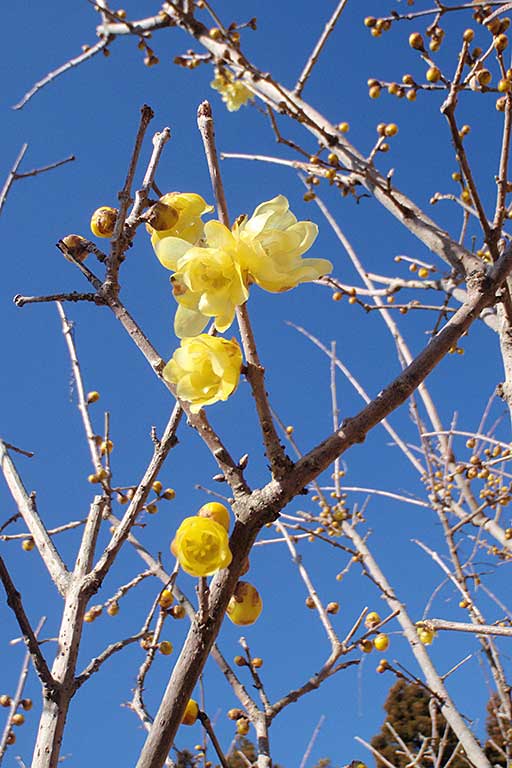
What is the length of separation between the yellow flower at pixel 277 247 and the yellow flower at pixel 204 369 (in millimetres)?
145

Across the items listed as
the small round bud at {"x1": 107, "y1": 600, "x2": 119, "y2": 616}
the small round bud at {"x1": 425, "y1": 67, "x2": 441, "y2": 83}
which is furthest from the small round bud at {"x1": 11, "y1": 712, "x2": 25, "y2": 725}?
the small round bud at {"x1": 425, "y1": 67, "x2": 441, "y2": 83}

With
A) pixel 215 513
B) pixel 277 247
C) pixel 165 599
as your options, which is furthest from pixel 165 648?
pixel 277 247

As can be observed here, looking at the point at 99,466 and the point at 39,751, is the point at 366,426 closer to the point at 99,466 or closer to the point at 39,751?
the point at 39,751

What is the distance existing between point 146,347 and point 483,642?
3.55m

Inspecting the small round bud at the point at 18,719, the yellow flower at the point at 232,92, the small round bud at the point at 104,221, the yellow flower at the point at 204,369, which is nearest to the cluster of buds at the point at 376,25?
the yellow flower at the point at 232,92

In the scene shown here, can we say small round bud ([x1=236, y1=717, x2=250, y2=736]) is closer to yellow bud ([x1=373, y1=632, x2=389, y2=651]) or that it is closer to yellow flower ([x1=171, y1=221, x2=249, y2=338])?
yellow bud ([x1=373, y1=632, x2=389, y2=651])

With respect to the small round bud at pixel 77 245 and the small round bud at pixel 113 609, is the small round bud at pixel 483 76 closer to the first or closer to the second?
the small round bud at pixel 77 245

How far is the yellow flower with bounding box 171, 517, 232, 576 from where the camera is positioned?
1101 millimetres

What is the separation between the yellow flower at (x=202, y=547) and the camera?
1101 mm

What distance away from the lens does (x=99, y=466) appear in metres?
3.01

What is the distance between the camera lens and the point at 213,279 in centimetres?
122

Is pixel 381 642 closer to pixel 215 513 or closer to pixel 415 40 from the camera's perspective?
pixel 215 513

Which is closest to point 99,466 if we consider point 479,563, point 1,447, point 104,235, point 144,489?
point 1,447

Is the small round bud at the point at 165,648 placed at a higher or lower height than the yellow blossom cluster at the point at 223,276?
higher
